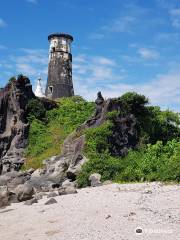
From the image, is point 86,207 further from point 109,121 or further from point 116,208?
point 109,121

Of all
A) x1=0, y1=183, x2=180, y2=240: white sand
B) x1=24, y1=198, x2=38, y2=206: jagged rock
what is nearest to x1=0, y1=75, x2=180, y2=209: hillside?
x1=24, y1=198, x2=38, y2=206: jagged rock

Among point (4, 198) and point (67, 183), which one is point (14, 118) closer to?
point (67, 183)

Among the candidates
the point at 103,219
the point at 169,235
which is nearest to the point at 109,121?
the point at 103,219

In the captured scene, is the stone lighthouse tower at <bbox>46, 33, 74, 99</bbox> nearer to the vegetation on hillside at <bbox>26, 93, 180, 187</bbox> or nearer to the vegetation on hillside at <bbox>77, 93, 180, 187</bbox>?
the vegetation on hillside at <bbox>26, 93, 180, 187</bbox>

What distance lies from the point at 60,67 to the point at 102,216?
4994 centimetres

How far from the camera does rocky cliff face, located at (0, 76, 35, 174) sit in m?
37.5

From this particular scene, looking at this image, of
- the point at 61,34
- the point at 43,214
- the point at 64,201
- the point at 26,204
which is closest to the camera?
the point at 43,214

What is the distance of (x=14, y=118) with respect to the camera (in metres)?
39.5

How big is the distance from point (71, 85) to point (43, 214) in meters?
48.5

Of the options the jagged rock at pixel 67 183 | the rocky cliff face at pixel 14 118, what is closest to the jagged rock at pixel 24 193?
the jagged rock at pixel 67 183

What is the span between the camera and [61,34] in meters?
62.3

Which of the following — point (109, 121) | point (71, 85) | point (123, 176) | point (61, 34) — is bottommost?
point (123, 176)

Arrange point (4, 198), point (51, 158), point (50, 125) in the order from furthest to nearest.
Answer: point (50, 125), point (51, 158), point (4, 198)

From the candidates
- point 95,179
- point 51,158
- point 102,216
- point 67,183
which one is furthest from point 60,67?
point 102,216
